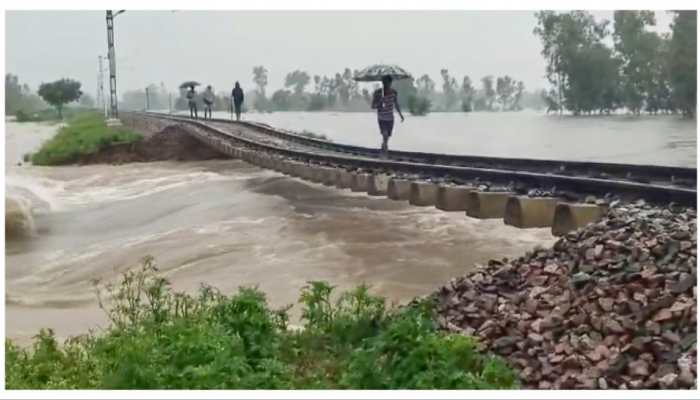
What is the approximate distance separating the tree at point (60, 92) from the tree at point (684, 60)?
15.5 feet

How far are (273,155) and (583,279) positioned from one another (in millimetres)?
7663

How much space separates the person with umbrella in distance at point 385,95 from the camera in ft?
24.2

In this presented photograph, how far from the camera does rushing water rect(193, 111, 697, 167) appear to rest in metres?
8.09

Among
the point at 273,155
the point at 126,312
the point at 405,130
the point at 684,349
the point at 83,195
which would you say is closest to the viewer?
the point at 684,349

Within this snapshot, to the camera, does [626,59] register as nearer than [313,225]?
Yes

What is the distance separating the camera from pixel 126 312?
248 inches

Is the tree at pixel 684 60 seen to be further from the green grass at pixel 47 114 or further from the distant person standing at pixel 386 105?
the green grass at pixel 47 114

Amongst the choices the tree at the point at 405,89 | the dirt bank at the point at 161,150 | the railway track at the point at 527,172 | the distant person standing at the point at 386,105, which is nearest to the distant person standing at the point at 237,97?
the distant person standing at the point at 386,105

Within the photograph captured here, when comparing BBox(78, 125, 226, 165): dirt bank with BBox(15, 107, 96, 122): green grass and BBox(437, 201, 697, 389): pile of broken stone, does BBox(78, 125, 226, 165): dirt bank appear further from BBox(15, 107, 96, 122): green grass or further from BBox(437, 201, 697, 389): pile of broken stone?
BBox(437, 201, 697, 389): pile of broken stone

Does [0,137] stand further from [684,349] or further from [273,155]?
[273,155]

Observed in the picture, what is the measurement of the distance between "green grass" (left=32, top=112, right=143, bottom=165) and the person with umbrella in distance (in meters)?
2.69

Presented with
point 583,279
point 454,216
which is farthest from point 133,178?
point 583,279

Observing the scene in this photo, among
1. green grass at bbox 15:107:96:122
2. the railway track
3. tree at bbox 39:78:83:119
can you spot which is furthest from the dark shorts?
tree at bbox 39:78:83:119

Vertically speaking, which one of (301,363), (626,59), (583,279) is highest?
(626,59)
